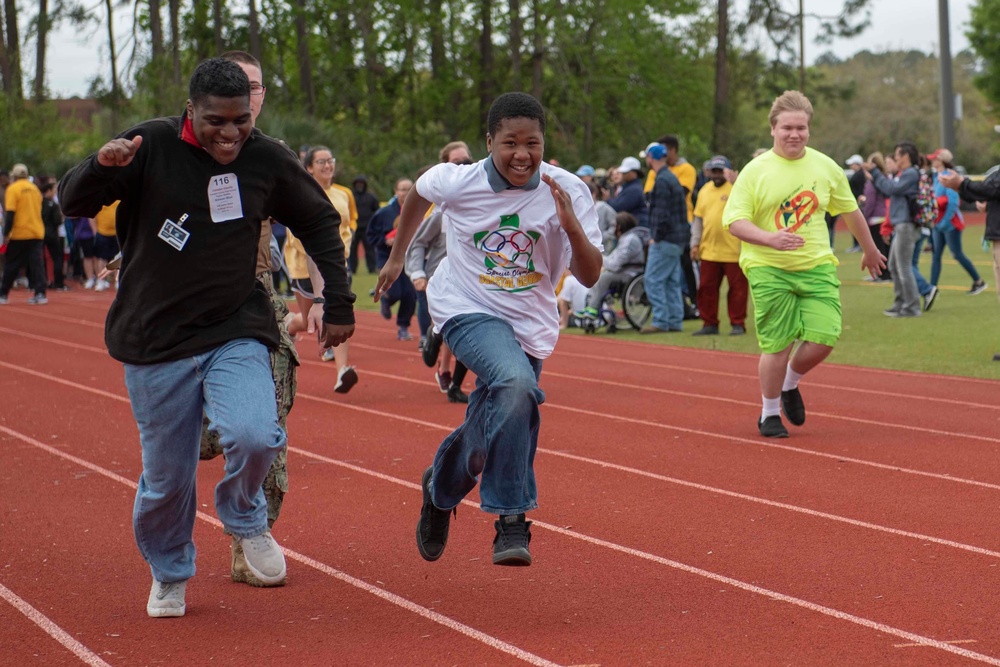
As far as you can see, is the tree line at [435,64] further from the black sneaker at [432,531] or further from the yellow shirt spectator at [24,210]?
the black sneaker at [432,531]

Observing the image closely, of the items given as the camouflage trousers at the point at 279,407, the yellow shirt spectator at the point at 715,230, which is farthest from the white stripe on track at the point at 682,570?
the yellow shirt spectator at the point at 715,230

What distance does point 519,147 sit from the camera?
491cm

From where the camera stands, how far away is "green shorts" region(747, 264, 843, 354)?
8.27 meters

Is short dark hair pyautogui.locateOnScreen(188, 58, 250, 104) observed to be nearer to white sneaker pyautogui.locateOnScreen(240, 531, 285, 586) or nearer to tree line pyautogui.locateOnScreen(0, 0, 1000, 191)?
white sneaker pyautogui.locateOnScreen(240, 531, 285, 586)

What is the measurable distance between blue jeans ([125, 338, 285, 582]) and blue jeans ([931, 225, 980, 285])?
15566 mm

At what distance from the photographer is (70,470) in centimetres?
784

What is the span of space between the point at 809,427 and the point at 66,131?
3205cm

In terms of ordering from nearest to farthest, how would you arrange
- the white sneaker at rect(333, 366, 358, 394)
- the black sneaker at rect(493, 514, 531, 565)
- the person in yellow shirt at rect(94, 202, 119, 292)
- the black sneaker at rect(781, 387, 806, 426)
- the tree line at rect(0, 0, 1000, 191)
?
the black sneaker at rect(493, 514, 531, 565) → the black sneaker at rect(781, 387, 806, 426) → the white sneaker at rect(333, 366, 358, 394) → the person in yellow shirt at rect(94, 202, 119, 292) → the tree line at rect(0, 0, 1000, 191)

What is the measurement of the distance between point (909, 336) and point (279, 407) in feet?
34.2

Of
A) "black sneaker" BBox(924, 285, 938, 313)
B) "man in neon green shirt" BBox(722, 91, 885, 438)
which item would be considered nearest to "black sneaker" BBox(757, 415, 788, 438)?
"man in neon green shirt" BBox(722, 91, 885, 438)

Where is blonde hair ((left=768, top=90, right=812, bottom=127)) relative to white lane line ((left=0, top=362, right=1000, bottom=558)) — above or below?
above

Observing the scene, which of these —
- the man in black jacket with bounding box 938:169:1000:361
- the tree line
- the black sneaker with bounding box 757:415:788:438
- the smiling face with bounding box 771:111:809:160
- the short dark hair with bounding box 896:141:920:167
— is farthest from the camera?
the tree line

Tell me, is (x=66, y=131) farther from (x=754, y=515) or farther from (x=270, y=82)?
(x=754, y=515)

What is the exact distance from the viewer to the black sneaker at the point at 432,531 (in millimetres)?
5184
